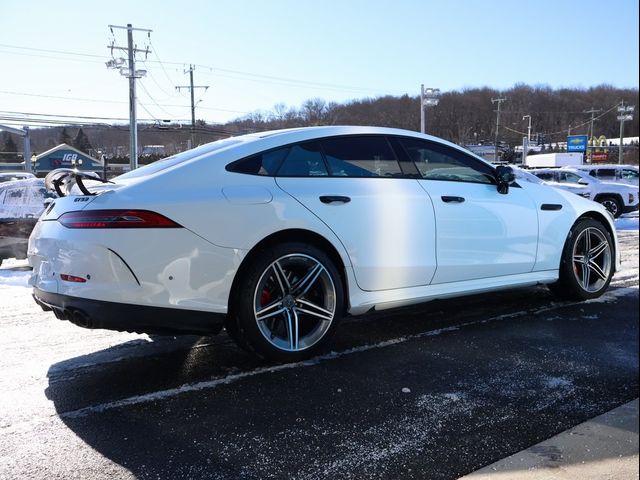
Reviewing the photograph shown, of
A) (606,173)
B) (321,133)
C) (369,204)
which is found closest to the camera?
(369,204)

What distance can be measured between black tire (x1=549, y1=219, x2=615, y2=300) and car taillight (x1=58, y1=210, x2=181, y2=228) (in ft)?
12.3

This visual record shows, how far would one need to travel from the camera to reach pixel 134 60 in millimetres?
35438

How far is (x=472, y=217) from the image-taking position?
14.5 feet

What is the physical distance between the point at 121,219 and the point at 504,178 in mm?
3075

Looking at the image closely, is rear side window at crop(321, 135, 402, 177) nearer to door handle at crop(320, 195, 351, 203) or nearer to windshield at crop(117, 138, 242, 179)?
door handle at crop(320, 195, 351, 203)

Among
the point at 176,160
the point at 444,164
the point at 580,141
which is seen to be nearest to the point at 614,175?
the point at 580,141

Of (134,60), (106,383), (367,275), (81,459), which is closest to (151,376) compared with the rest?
(106,383)

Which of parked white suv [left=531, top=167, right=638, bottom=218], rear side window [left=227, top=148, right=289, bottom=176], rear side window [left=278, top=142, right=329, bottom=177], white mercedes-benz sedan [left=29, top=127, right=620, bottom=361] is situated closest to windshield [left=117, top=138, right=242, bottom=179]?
white mercedes-benz sedan [left=29, top=127, right=620, bottom=361]

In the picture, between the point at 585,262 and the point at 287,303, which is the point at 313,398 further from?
the point at 585,262

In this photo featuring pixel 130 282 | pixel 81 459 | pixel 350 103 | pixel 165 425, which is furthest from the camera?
pixel 350 103

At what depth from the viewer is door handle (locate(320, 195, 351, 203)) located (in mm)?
3727

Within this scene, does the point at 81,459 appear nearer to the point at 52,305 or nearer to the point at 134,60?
the point at 52,305

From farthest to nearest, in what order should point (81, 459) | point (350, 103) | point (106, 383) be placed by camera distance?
point (350, 103)
point (106, 383)
point (81, 459)

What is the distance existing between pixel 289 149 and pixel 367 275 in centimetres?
103
